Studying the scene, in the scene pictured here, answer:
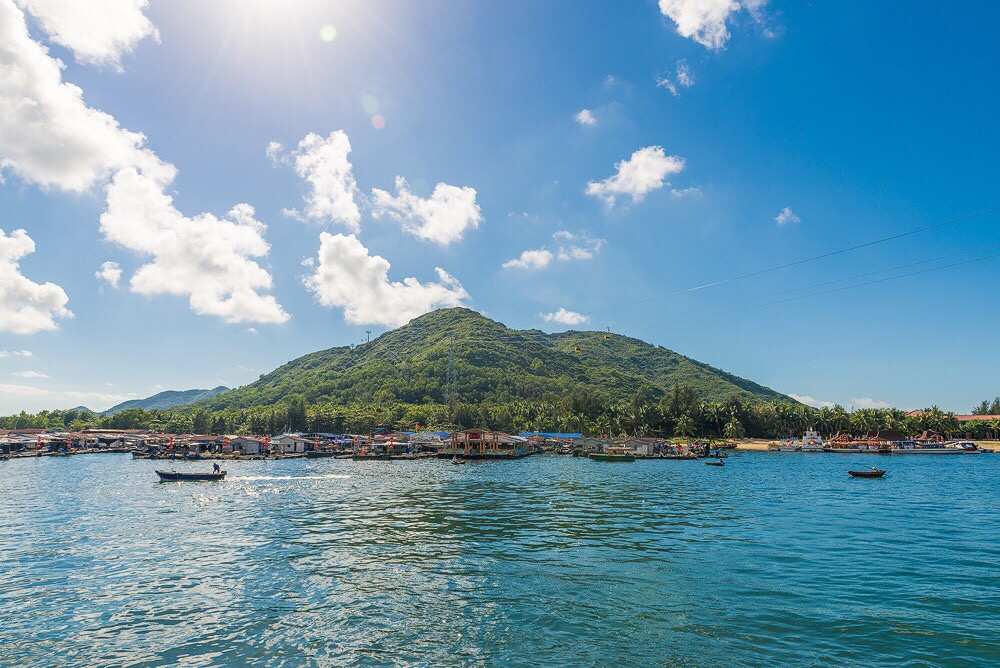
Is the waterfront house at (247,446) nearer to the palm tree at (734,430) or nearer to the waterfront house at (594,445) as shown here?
the waterfront house at (594,445)

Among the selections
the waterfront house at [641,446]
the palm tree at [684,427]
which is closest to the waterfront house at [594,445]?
the waterfront house at [641,446]

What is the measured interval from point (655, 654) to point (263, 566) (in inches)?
868

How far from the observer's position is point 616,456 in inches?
5197

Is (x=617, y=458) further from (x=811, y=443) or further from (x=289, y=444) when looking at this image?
(x=289, y=444)

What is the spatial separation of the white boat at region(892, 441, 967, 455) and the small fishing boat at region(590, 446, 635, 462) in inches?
3087

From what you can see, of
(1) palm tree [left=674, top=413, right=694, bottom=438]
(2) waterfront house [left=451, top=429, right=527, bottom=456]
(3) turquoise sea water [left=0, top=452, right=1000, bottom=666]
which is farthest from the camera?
(1) palm tree [left=674, top=413, right=694, bottom=438]

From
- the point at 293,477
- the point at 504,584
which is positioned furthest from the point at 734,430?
the point at 504,584

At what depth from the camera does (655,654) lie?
56.7ft

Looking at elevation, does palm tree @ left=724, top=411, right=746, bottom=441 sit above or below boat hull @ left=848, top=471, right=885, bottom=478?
above

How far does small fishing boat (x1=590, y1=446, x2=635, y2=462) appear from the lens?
132m

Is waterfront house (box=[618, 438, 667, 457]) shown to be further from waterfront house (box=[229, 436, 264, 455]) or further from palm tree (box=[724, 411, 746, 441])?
waterfront house (box=[229, 436, 264, 455])

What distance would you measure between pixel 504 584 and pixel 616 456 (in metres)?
113

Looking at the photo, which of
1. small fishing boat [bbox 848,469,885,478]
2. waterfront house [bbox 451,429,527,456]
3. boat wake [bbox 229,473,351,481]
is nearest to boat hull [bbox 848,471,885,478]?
small fishing boat [bbox 848,469,885,478]

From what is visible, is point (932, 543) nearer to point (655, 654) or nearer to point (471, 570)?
point (655, 654)
